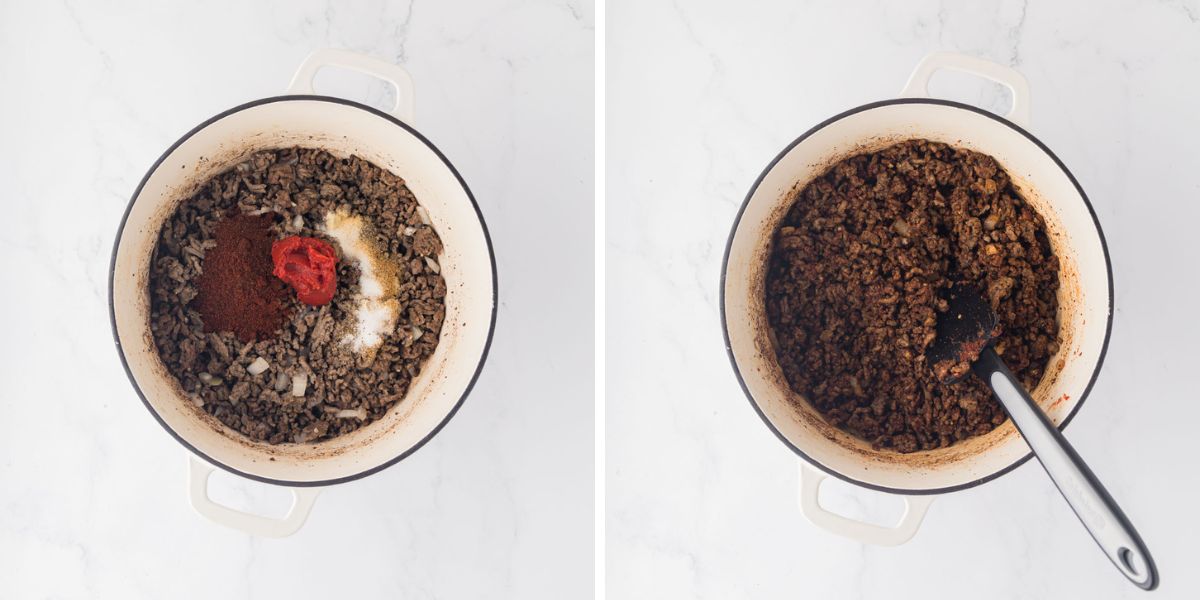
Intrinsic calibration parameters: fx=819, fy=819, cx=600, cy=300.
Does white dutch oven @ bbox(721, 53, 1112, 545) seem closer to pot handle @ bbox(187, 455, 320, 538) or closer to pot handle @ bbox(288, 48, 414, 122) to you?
pot handle @ bbox(288, 48, 414, 122)

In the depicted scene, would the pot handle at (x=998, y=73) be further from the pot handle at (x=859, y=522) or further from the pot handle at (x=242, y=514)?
the pot handle at (x=242, y=514)

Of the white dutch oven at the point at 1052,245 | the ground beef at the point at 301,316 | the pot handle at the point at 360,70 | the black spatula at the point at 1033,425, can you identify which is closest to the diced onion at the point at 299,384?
the ground beef at the point at 301,316

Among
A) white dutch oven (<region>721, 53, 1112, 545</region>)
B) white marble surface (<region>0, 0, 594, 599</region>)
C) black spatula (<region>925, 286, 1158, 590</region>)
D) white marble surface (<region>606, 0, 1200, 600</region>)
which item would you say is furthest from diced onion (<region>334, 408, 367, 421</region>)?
black spatula (<region>925, 286, 1158, 590</region>)

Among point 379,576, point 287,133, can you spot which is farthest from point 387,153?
point 379,576

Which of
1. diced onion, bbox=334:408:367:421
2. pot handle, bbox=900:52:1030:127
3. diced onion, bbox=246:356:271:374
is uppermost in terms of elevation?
pot handle, bbox=900:52:1030:127

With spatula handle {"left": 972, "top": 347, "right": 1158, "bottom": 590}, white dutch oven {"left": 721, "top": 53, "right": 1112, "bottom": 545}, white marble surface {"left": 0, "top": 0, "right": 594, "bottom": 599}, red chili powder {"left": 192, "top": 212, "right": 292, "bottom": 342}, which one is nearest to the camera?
spatula handle {"left": 972, "top": 347, "right": 1158, "bottom": 590}

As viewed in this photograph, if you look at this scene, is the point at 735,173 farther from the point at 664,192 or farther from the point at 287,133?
the point at 287,133

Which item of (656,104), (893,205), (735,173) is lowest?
(893,205)
